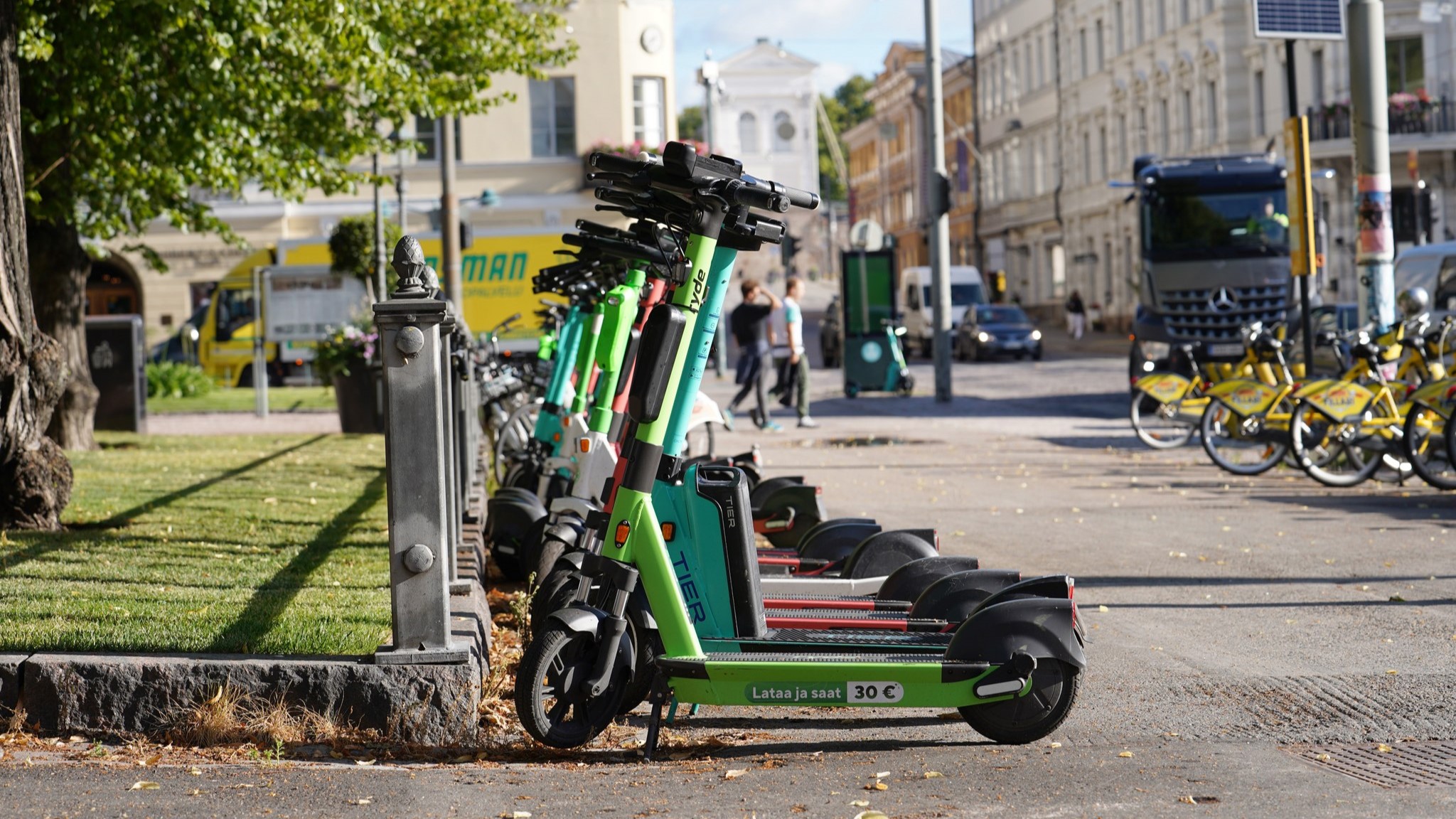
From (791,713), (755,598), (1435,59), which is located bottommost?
(791,713)

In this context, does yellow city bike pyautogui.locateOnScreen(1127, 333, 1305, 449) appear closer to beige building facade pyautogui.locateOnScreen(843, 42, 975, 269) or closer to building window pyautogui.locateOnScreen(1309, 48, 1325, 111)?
building window pyautogui.locateOnScreen(1309, 48, 1325, 111)

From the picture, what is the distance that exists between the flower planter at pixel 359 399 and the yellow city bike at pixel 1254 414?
9.03 meters

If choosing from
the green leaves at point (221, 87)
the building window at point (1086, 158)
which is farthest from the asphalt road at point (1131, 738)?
the building window at point (1086, 158)

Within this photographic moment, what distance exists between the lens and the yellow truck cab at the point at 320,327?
3672 cm

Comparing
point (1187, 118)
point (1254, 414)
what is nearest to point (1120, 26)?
point (1187, 118)

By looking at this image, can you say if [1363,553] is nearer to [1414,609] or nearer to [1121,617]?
[1414,609]

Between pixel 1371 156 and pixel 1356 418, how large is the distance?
132 inches

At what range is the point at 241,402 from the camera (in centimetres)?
2781

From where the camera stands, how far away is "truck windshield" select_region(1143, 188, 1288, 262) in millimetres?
24406

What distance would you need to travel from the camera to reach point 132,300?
49.7 meters

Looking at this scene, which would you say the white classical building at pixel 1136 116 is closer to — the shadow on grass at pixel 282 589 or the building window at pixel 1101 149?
the building window at pixel 1101 149

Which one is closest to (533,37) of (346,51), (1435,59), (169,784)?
(346,51)

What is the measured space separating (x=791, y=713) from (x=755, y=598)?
0.57 metres

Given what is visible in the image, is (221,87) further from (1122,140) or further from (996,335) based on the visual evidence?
(1122,140)
